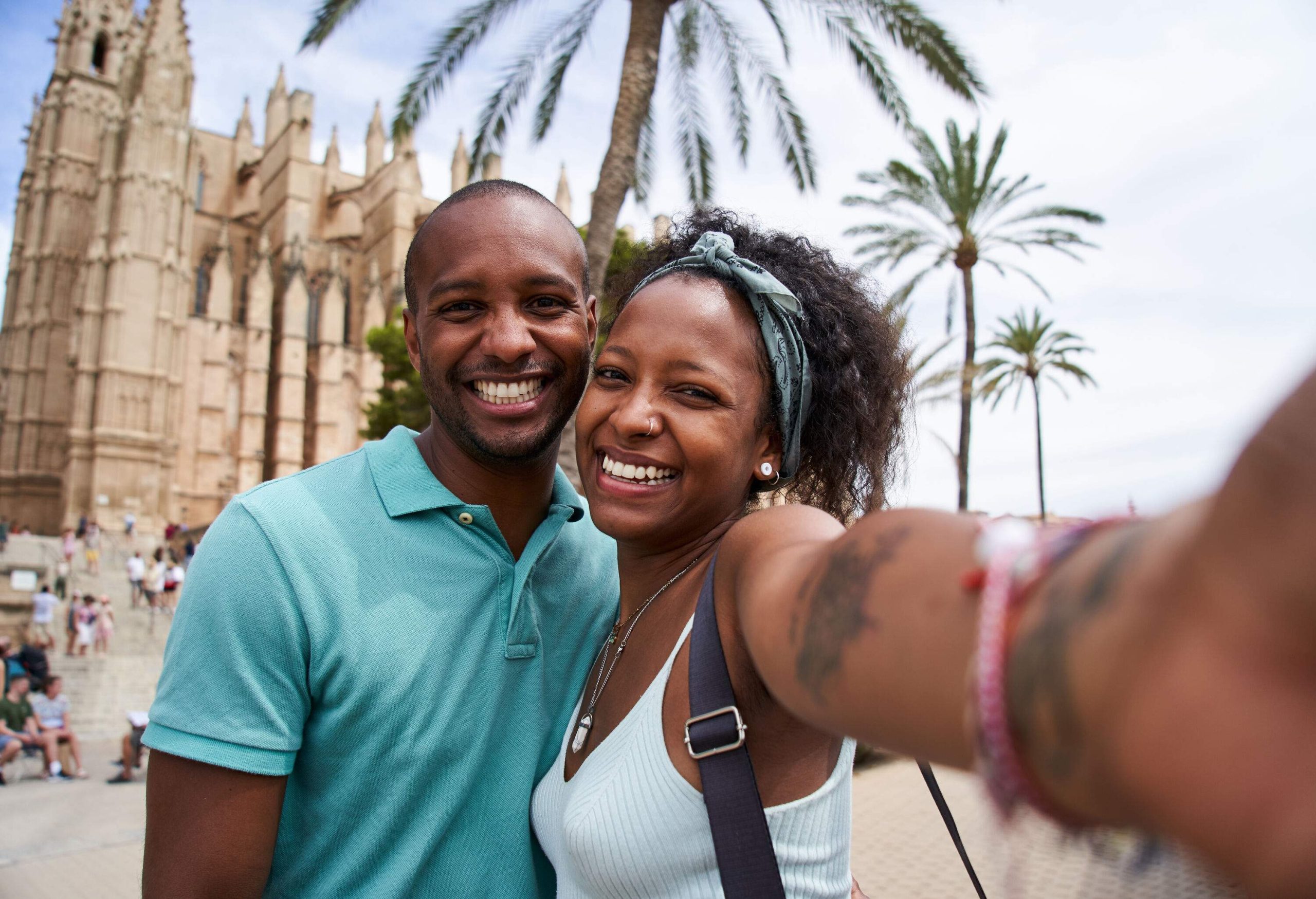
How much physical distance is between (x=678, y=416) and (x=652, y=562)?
39 cm

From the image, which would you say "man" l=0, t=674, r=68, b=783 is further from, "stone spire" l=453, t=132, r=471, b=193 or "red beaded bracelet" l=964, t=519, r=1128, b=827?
"stone spire" l=453, t=132, r=471, b=193

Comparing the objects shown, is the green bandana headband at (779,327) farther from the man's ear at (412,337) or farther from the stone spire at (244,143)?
the stone spire at (244,143)

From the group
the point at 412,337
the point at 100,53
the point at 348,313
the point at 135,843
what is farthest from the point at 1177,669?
the point at 100,53

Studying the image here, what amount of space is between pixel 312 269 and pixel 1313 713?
156ft

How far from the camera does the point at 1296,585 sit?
0.43 metres

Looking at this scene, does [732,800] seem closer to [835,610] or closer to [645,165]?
[835,610]

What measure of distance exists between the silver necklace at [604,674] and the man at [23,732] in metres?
10.1

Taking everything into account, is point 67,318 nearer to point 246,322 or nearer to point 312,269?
point 246,322

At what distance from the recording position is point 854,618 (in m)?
0.79

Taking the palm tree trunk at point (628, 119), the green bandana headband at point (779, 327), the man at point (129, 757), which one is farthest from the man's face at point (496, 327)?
the man at point (129, 757)

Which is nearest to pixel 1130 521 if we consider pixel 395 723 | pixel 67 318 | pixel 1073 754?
pixel 1073 754

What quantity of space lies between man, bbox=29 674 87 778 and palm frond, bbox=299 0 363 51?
762 cm

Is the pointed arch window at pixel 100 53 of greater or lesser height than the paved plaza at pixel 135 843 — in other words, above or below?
above

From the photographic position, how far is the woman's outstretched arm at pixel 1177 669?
1.43 ft
